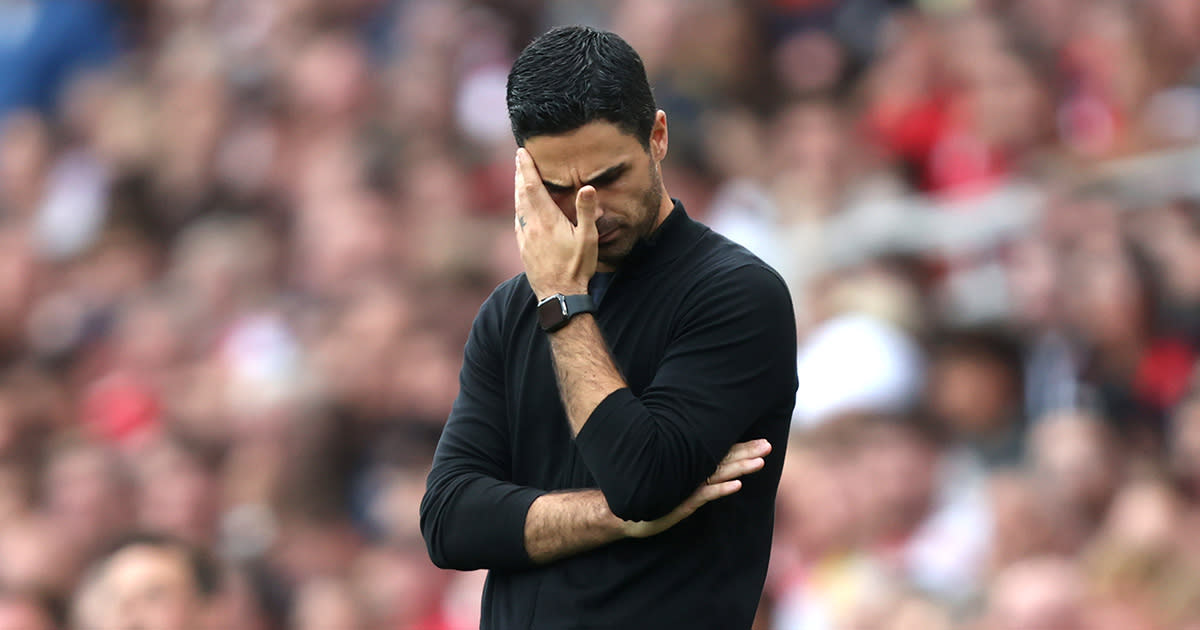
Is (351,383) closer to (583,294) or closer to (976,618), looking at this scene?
(976,618)

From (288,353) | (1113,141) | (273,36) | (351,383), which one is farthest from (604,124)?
(273,36)

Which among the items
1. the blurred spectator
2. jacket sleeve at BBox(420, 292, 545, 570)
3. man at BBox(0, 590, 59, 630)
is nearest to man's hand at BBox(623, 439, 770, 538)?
jacket sleeve at BBox(420, 292, 545, 570)

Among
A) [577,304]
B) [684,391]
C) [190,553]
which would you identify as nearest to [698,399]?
[684,391]

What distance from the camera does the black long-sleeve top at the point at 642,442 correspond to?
271 centimetres

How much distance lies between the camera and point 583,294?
9.19 feet

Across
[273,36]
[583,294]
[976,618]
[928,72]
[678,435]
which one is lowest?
[976,618]

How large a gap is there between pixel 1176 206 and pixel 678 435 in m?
3.94

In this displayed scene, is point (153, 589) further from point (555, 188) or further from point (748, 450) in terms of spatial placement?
point (748, 450)

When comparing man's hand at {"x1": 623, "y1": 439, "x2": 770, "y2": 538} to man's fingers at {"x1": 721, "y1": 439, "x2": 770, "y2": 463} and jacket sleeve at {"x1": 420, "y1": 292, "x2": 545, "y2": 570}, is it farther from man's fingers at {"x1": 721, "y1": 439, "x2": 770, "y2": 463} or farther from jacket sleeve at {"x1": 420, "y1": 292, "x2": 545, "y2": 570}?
jacket sleeve at {"x1": 420, "y1": 292, "x2": 545, "y2": 570}

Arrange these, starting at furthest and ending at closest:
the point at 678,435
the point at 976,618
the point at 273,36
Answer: the point at 273,36
the point at 976,618
the point at 678,435

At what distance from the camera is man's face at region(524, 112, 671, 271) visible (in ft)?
9.20

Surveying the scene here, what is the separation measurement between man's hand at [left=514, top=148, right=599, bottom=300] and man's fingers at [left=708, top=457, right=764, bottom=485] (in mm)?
370

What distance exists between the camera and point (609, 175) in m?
2.82

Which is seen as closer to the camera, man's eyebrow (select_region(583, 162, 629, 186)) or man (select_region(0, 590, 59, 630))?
man's eyebrow (select_region(583, 162, 629, 186))
